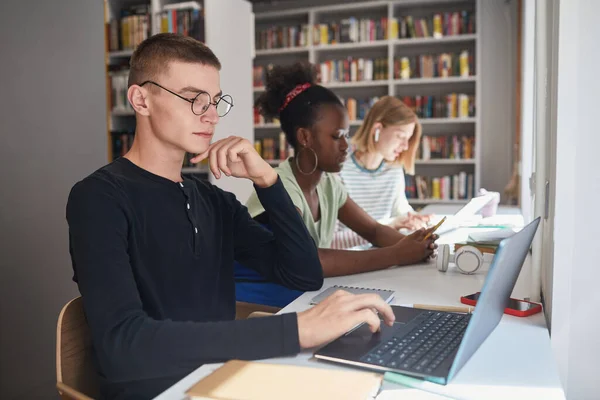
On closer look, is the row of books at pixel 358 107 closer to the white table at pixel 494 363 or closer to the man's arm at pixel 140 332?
the white table at pixel 494 363

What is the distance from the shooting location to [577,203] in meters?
1.02

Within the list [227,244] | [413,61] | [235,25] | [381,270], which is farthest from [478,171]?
[227,244]

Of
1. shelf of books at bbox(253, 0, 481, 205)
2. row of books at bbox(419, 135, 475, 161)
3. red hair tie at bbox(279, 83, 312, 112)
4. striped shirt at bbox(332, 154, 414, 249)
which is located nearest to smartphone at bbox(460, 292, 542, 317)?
red hair tie at bbox(279, 83, 312, 112)

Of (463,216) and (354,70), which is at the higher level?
(354,70)

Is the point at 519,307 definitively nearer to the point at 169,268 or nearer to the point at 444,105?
the point at 169,268

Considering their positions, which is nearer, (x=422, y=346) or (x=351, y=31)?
(x=422, y=346)

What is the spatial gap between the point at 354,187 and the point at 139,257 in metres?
2.20

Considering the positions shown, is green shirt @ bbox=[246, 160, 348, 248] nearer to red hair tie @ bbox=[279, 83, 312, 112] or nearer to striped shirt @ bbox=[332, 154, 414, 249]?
red hair tie @ bbox=[279, 83, 312, 112]

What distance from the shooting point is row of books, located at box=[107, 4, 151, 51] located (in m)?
4.18

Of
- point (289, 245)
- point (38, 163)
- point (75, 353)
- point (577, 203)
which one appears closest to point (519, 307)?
point (577, 203)

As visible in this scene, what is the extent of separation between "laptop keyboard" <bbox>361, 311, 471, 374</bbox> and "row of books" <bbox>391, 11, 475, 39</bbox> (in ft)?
14.6

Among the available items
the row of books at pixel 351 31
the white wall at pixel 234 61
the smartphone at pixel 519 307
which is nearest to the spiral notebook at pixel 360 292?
the smartphone at pixel 519 307

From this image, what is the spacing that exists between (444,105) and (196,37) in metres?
2.34

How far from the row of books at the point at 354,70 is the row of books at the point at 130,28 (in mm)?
1720
